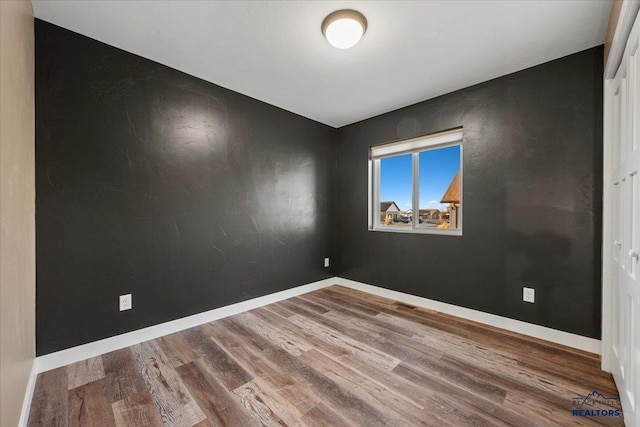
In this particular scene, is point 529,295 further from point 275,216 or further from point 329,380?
point 275,216

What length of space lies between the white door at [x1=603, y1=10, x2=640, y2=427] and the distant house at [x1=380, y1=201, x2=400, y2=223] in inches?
76.1

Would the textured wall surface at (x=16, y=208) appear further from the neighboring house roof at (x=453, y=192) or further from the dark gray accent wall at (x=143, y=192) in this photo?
the neighboring house roof at (x=453, y=192)

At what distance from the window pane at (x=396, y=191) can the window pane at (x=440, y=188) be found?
177 mm

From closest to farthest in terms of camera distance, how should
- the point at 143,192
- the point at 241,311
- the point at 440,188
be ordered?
the point at 143,192 < the point at 241,311 < the point at 440,188

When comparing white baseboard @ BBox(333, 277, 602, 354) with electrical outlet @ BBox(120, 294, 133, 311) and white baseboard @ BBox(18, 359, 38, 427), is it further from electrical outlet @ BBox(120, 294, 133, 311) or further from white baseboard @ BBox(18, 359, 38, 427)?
white baseboard @ BBox(18, 359, 38, 427)

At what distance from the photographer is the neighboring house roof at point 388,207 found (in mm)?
3466

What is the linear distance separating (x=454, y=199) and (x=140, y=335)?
3.29 meters

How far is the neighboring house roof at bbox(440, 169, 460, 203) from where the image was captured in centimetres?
285

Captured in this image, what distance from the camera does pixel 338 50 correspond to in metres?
2.08

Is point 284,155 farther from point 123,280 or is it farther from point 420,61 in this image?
point 123,280

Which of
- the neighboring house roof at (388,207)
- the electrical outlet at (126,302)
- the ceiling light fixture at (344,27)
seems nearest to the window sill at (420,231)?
the neighboring house roof at (388,207)

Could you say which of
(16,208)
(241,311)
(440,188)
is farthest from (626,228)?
(16,208)

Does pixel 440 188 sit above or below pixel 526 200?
above

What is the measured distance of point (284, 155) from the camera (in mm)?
3314
